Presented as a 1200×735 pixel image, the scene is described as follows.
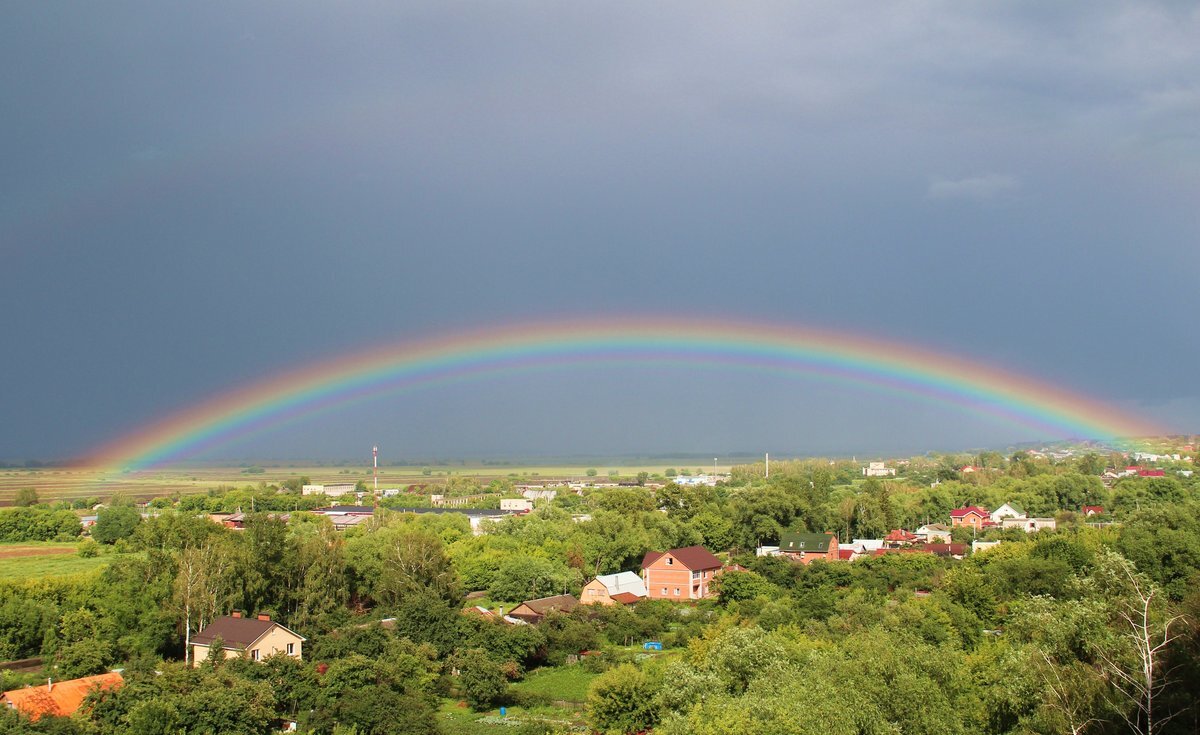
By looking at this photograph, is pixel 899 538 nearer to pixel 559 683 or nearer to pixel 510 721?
pixel 559 683

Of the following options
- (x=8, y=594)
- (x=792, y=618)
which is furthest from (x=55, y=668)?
(x=792, y=618)

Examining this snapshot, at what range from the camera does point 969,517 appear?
56.5 metres

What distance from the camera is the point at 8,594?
2505 centimetres

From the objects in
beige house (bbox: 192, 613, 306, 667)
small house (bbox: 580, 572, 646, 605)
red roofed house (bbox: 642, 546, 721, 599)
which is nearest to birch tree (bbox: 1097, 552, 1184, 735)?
beige house (bbox: 192, 613, 306, 667)

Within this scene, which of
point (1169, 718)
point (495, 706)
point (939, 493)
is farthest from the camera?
point (939, 493)

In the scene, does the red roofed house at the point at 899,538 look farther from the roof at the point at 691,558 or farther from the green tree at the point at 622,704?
the green tree at the point at 622,704

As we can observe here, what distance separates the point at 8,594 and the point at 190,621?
5.81 m

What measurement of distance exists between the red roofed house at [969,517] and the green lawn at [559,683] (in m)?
40.1

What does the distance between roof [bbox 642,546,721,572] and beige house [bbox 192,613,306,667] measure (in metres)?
18.2

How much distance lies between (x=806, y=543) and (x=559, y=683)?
902 inches

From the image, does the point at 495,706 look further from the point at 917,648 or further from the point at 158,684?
the point at 917,648

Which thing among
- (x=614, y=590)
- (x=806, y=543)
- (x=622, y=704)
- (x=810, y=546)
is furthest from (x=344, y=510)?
(x=622, y=704)

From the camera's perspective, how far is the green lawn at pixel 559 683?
21062mm

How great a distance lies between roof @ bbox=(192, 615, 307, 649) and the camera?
2103 cm
